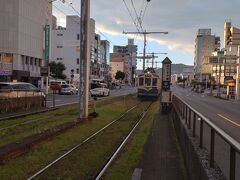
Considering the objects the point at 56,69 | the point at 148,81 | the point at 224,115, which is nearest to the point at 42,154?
the point at 224,115

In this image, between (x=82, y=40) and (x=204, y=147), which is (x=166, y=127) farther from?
(x=204, y=147)

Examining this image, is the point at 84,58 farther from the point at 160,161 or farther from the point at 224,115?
the point at 224,115

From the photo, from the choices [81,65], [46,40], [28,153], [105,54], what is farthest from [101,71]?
[28,153]

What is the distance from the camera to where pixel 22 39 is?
2758 inches

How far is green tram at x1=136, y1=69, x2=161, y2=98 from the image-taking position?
5253 cm

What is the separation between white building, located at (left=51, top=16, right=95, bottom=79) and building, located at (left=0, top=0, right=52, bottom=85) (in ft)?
163

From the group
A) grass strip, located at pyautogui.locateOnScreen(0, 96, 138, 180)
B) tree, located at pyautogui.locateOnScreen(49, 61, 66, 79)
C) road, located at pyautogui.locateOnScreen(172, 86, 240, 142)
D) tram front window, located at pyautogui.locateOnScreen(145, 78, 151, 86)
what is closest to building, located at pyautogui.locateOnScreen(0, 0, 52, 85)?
tram front window, located at pyautogui.locateOnScreen(145, 78, 151, 86)

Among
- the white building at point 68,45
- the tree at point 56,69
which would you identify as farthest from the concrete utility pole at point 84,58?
the white building at point 68,45

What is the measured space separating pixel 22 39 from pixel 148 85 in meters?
27.1

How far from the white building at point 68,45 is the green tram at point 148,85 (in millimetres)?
75873

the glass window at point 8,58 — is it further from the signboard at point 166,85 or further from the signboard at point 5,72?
the signboard at point 166,85

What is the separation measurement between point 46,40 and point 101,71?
82.8 m

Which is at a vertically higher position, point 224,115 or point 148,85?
point 148,85

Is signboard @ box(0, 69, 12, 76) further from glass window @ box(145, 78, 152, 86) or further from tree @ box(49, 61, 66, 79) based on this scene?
tree @ box(49, 61, 66, 79)
